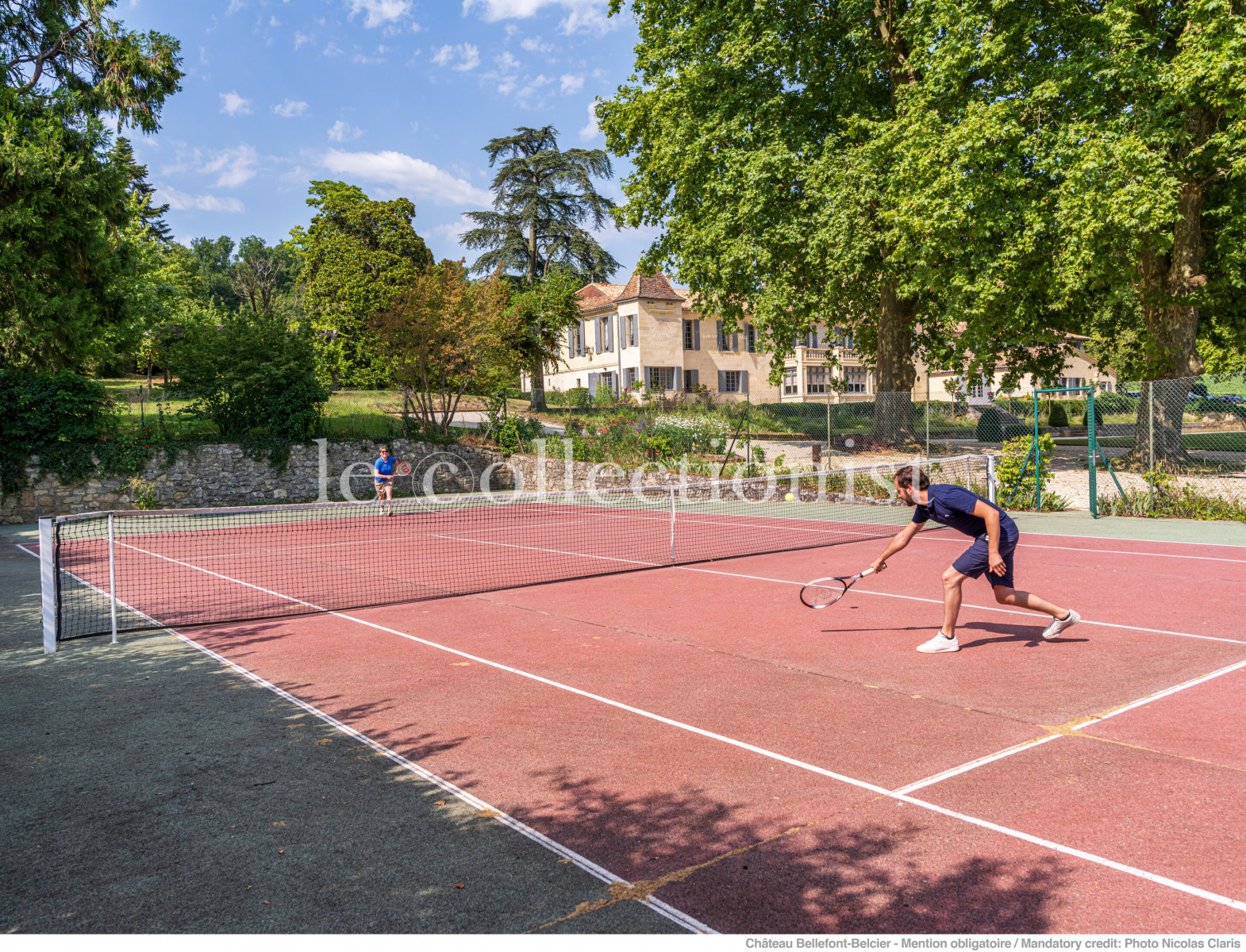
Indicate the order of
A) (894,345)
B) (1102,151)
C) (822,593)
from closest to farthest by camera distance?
(822,593), (1102,151), (894,345)

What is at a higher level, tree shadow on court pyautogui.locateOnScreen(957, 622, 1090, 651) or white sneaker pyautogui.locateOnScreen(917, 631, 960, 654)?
white sneaker pyautogui.locateOnScreen(917, 631, 960, 654)

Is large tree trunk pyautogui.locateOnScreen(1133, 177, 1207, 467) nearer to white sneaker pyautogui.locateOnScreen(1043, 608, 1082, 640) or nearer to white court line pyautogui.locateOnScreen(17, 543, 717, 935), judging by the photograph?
white sneaker pyautogui.locateOnScreen(1043, 608, 1082, 640)

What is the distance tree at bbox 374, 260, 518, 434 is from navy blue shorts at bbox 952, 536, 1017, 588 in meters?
22.0

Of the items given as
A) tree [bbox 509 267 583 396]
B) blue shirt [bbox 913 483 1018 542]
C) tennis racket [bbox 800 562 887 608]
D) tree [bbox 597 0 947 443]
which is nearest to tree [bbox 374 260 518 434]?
tree [bbox 509 267 583 396]

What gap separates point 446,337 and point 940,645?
22624 millimetres

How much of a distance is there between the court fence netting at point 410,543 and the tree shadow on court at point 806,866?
694 cm

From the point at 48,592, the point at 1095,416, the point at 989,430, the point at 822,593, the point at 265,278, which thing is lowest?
the point at 822,593

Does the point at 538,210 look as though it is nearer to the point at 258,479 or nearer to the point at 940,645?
the point at 258,479

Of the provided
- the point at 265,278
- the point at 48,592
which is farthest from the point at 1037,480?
the point at 265,278

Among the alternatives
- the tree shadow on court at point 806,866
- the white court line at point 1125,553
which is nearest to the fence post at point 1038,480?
the white court line at point 1125,553

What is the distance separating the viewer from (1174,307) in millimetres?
22078

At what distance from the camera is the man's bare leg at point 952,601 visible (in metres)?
7.58

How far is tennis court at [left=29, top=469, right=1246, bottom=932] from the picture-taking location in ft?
12.1

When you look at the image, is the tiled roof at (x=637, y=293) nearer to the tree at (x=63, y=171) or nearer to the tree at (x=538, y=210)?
the tree at (x=538, y=210)
